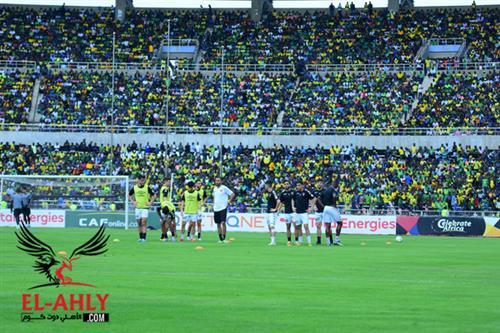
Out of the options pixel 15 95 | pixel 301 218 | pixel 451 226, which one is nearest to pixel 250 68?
pixel 15 95

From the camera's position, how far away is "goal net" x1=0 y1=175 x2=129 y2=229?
173 ft

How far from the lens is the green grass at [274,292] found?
13.0 m

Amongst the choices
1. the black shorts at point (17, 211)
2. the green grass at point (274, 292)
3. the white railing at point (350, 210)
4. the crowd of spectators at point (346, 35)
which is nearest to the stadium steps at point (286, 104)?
the crowd of spectators at point (346, 35)

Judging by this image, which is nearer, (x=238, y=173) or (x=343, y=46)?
(x=238, y=173)

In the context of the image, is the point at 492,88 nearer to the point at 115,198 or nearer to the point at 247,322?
the point at 115,198

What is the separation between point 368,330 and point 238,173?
173ft

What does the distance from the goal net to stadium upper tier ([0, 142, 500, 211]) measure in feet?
26.0

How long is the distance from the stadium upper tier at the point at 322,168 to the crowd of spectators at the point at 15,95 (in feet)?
11.1

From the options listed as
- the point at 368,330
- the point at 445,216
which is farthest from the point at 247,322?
the point at 445,216

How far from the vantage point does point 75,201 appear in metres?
53.8

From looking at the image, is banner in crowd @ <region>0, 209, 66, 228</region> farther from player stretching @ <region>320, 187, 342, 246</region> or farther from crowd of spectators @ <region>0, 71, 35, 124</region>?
player stretching @ <region>320, 187, 342, 246</region>

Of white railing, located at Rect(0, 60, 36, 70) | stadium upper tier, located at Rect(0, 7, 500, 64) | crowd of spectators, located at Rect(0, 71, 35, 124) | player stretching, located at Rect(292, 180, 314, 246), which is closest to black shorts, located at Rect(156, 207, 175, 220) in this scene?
player stretching, located at Rect(292, 180, 314, 246)

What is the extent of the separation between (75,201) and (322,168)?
1761cm

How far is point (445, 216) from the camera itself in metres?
52.6
